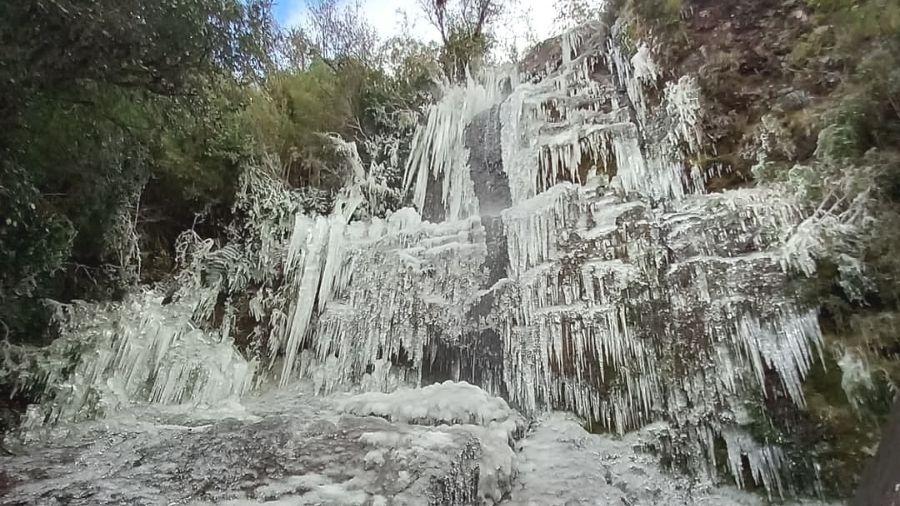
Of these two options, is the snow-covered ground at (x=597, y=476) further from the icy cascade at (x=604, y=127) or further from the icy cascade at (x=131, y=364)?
the icy cascade at (x=131, y=364)

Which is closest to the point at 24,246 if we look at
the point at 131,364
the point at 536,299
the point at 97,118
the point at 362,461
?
the point at 97,118

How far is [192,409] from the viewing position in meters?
5.68

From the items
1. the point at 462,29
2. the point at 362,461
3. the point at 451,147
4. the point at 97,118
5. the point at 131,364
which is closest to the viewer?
the point at 362,461

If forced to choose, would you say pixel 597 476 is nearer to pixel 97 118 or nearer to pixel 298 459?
pixel 298 459

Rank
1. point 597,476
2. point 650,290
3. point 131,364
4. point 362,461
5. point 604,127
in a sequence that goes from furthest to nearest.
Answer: point 604,127
point 131,364
point 650,290
point 597,476
point 362,461

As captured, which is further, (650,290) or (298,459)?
(650,290)

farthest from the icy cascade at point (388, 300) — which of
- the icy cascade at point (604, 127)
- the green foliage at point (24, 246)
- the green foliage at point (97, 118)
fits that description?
the green foliage at point (24, 246)

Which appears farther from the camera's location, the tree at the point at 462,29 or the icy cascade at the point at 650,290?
the tree at the point at 462,29

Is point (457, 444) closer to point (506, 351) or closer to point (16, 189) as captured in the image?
point (506, 351)

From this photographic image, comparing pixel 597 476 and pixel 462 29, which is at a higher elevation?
pixel 462 29

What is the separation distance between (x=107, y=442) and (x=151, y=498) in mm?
1427

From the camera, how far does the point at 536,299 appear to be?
18.0ft

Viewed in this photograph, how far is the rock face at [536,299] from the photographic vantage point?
416 cm

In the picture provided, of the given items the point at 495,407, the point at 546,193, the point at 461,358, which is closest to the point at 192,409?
the point at 461,358
